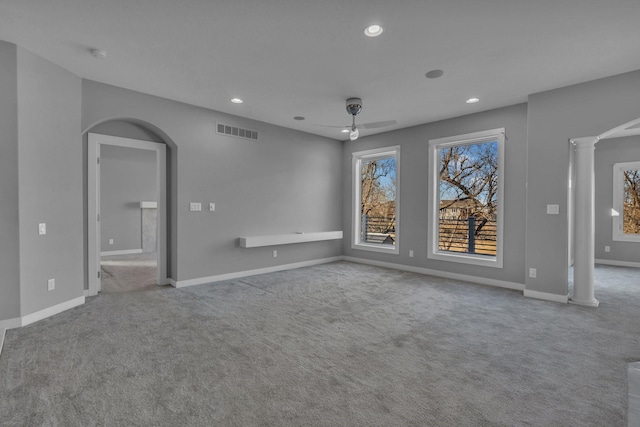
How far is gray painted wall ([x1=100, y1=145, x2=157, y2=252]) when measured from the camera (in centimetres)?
786

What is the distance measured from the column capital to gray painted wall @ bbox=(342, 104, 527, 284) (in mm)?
668

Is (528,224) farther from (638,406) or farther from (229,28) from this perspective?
(229,28)

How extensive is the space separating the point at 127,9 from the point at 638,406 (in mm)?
3600

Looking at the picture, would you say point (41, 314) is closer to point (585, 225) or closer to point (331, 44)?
point (331, 44)

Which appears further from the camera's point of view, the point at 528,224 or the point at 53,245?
the point at 528,224

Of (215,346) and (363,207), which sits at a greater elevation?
(363,207)

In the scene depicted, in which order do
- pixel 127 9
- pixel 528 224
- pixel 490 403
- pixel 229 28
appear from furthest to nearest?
pixel 528 224
pixel 229 28
pixel 127 9
pixel 490 403

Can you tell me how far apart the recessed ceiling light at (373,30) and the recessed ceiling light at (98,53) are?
2565mm

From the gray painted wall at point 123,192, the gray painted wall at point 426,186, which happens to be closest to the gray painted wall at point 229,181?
the gray painted wall at point 426,186

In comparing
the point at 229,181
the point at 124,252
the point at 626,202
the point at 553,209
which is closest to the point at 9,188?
the point at 229,181

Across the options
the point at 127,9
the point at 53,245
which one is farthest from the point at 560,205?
the point at 53,245

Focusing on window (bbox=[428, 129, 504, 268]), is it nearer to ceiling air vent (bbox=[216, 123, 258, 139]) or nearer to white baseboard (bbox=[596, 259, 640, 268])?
ceiling air vent (bbox=[216, 123, 258, 139])

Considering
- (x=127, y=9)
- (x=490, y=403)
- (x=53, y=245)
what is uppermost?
(x=127, y=9)

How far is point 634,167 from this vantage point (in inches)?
257
